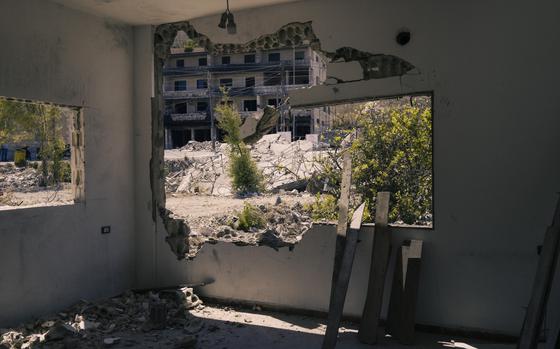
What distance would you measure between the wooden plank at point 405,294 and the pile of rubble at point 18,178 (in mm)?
14628

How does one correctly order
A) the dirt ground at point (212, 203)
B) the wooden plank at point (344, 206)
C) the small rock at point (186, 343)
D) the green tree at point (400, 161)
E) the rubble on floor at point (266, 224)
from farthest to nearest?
the dirt ground at point (212, 203) → the rubble on floor at point (266, 224) → the green tree at point (400, 161) → the wooden plank at point (344, 206) → the small rock at point (186, 343)

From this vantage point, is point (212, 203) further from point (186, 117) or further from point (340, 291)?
point (186, 117)

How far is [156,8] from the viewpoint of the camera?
486cm

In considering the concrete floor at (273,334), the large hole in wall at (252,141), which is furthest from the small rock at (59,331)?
the large hole in wall at (252,141)

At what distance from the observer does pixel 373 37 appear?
4418mm

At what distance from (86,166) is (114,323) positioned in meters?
1.72

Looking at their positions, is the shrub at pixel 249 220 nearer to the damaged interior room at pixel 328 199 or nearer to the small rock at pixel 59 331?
the damaged interior room at pixel 328 199

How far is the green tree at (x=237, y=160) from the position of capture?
14094mm

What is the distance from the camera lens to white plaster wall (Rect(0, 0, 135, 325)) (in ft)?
14.2

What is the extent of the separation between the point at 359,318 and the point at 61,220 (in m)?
3.22

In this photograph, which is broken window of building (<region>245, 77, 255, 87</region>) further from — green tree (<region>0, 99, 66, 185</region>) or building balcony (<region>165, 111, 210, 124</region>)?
green tree (<region>0, 99, 66, 185</region>)

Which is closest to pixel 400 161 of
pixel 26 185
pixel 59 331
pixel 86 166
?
pixel 86 166

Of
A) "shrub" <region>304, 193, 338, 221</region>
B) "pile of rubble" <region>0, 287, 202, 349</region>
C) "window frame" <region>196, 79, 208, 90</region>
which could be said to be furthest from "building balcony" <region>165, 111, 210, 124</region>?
"pile of rubble" <region>0, 287, 202, 349</region>

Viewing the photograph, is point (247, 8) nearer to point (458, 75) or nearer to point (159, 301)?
point (458, 75)
